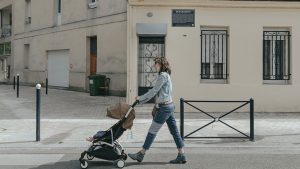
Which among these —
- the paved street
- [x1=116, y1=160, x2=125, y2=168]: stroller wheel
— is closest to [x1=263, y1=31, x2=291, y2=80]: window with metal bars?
the paved street

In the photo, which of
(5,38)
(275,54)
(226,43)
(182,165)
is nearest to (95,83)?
(226,43)

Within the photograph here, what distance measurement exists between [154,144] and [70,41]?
16.8 metres

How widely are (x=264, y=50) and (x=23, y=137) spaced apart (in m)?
8.83

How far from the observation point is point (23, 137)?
34.5ft

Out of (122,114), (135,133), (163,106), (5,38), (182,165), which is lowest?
(182,165)

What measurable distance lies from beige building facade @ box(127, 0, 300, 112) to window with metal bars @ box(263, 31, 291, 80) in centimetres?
13

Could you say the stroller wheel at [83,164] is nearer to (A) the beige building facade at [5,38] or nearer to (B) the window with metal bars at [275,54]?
(B) the window with metal bars at [275,54]

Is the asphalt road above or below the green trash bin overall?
below

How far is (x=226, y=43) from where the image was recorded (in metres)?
15.2

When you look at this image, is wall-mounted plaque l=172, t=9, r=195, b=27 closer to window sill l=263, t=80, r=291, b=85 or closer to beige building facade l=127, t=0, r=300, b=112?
beige building facade l=127, t=0, r=300, b=112

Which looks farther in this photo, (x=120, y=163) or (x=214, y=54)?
(x=214, y=54)

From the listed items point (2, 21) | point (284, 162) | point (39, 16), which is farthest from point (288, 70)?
point (2, 21)

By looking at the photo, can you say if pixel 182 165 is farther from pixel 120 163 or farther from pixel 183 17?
pixel 183 17

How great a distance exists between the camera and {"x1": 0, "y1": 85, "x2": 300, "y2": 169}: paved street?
25.7 feet
